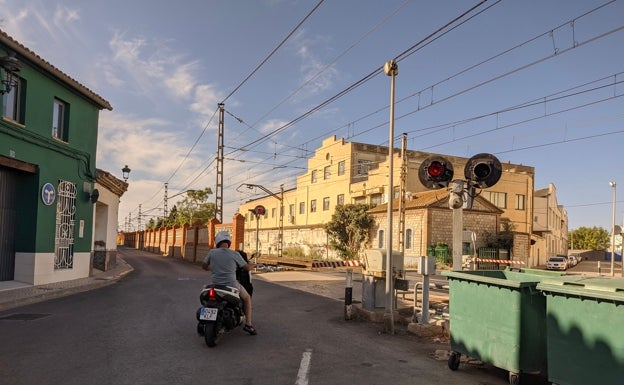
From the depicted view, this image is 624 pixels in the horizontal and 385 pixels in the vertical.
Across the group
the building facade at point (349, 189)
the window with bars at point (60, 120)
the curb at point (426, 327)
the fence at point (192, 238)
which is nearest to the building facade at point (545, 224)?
the building facade at point (349, 189)

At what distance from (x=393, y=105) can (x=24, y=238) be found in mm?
12195

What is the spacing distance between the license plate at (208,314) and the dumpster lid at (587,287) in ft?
14.1

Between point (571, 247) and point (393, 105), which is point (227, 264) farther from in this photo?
point (571, 247)

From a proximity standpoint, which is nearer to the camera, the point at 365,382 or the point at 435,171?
the point at 365,382

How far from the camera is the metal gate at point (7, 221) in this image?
14.3m

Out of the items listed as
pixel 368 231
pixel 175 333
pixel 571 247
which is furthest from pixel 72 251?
pixel 571 247

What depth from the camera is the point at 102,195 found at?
22266mm

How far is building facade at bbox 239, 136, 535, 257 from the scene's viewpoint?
142 feet

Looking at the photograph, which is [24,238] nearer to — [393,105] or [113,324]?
[113,324]

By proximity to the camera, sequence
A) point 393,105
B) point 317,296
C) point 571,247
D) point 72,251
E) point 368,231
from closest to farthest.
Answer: point 393,105, point 317,296, point 72,251, point 368,231, point 571,247

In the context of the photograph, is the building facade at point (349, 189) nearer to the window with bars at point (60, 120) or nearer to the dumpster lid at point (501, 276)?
the window with bars at point (60, 120)

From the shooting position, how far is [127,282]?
1734 centimetres

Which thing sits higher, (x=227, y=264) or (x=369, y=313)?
(x=227, y=264)

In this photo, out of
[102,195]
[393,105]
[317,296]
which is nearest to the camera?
[393,105]
